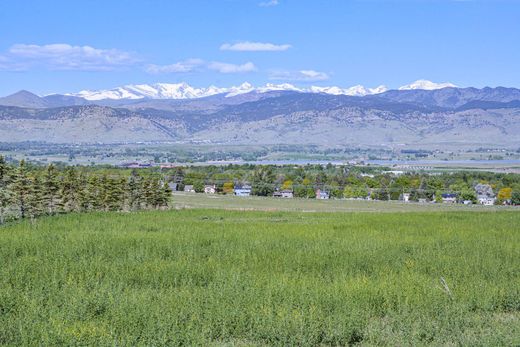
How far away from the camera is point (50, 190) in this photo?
173ft

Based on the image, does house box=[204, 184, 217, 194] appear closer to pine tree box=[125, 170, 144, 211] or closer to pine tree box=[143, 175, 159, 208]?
pine tree box=[143, 175, 159, 208]

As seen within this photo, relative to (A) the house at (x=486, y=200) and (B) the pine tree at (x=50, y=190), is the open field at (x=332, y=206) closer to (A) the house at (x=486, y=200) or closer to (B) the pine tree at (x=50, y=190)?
(B) the pine tree at (x=50, y=190)

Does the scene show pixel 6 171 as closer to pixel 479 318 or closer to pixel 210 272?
pixel 210 272

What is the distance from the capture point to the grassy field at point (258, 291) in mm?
11070

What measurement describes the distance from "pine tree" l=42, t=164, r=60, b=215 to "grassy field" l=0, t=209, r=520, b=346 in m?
28.3

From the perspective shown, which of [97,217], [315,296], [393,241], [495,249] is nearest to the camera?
[315,296]

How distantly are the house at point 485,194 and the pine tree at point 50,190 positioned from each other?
54.9 metres

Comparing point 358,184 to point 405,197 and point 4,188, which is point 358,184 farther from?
point 4,188

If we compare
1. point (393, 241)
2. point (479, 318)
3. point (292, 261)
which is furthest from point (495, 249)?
point (479, 318)

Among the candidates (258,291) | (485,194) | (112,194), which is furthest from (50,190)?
(485,194)

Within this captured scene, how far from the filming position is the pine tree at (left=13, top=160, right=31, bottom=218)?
47906mm

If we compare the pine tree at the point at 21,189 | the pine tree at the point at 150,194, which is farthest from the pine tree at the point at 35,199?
the pine tree at the point at 150,194

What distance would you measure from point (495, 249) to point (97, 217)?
24.9 m

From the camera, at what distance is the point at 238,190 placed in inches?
4003
